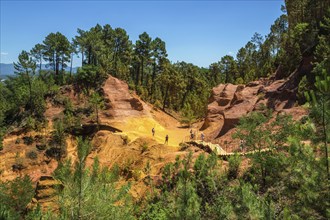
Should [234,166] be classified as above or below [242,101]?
below

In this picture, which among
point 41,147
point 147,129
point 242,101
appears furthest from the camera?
point 147,129

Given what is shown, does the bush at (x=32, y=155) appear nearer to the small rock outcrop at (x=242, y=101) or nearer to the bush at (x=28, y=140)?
the bush at (x=28, y=140)

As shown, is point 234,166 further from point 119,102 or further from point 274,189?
point 119,102

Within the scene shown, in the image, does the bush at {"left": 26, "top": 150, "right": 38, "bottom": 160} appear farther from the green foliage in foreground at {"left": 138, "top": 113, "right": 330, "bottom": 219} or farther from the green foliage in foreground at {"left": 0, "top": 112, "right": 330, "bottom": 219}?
the green foliage in foreground at {"left": 138, "top": 113, "right": 330, "bottom": 219}

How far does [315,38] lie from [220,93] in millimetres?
16905

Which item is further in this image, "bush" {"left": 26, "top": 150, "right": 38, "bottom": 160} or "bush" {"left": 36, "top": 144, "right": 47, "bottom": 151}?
"bush" {"left": 36, "top": 144, "right": 47, "bottom": 151}

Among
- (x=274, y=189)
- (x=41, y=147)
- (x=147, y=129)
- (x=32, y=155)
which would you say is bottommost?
(x=32, y=155)

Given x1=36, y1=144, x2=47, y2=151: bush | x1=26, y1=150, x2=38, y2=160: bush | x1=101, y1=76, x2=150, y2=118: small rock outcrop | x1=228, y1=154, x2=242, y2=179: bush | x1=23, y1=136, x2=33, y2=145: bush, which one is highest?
x1=101, y1=76, x2=150, y2=118: small rock outcrop

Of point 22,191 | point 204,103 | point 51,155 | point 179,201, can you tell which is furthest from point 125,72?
point 179,201

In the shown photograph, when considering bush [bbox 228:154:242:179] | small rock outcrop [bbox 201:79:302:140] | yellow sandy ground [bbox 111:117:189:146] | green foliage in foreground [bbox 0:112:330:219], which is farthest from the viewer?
yellow sandy ground [bbox 111:117:189:146]

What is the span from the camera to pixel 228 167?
2303 cm

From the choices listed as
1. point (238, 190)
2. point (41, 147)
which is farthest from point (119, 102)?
point (238, 190)

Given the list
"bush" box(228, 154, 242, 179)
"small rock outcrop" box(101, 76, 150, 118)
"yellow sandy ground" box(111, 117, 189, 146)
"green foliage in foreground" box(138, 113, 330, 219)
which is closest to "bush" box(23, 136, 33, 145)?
"small rock outcrop" box(101, 76, 150, 118)

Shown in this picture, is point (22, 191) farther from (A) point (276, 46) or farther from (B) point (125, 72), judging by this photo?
(A) point (276, 46)
